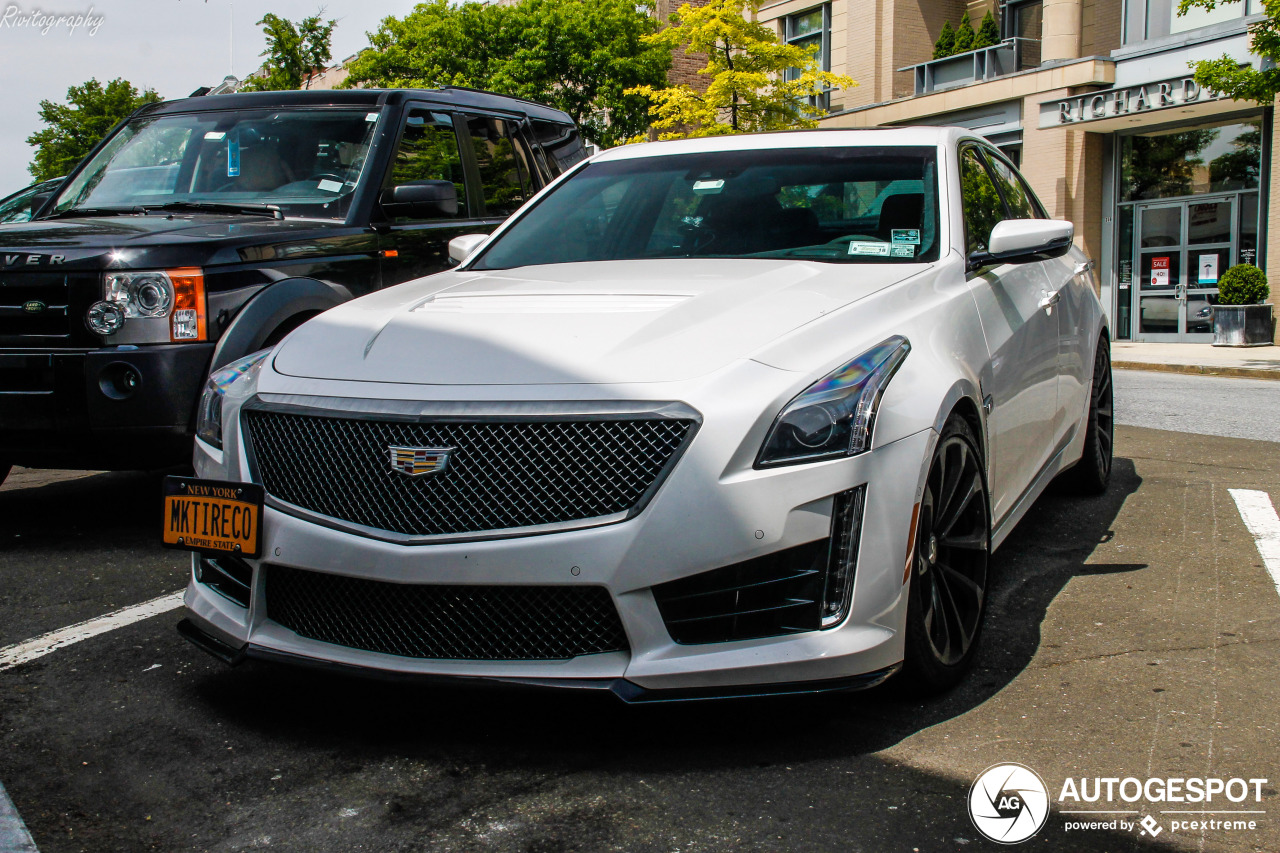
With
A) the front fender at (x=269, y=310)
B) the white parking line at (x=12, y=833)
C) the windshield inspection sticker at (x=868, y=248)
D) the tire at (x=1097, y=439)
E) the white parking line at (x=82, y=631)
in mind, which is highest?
the windshield inspection sticker at (x=868, y=248)

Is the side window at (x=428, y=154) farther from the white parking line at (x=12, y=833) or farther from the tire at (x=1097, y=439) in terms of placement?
the white parking line at (x=12, y=833)

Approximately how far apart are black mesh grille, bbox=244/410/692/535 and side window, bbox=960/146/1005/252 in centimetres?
183

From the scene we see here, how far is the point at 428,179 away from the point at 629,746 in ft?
13.1

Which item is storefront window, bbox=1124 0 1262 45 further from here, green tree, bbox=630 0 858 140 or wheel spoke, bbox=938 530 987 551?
wheel spoke, bbox=938 530 987 551

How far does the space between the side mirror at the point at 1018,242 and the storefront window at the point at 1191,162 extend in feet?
62.0

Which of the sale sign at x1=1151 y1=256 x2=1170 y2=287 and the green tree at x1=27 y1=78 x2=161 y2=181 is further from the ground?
the green tree at x1=27 y1=78 x2=161 y2=181

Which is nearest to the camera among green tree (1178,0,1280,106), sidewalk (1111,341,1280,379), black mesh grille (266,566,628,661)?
black mesh grille (266,566,628,661)

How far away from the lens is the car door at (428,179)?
6.02 meters

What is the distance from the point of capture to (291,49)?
39.0 meters

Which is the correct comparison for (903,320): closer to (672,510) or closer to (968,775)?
(672,510)

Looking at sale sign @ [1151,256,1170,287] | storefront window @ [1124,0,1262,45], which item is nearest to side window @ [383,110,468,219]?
storefront window @ [1124,0,1262,45]

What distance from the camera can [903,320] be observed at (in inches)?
131

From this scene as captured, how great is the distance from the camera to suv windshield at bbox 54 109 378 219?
6.02 metres

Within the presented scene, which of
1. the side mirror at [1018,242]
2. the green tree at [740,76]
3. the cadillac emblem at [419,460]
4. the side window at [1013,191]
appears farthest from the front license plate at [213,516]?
the green tree at [740,76]
